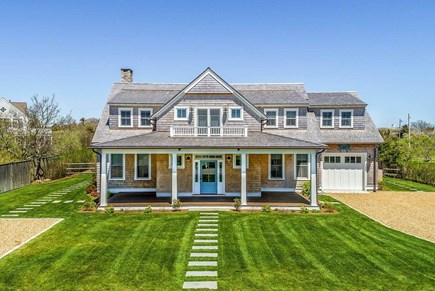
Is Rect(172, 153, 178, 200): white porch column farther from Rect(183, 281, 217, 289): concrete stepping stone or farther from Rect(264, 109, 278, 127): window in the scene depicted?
Rect(183, 281, 217, 289): concrete stepping stone

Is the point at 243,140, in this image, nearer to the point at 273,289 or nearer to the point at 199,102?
the point at 199,102

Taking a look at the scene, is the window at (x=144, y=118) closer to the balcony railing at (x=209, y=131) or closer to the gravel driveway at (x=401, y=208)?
the balcony railing at (x=209, y=131)

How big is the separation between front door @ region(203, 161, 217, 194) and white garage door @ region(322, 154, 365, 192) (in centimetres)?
901

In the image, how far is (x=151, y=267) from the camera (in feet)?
32.5

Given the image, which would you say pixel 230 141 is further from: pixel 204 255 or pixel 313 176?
pixel 204 255

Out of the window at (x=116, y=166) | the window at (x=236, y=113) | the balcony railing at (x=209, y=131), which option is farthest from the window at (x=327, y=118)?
the window at (x=116, y=166)

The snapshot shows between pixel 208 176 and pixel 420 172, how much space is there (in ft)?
72.9

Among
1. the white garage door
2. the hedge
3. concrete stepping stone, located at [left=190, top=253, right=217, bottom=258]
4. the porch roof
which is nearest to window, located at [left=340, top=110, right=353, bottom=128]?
the white garage door

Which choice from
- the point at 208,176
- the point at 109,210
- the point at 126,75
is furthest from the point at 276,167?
the point at 126,75

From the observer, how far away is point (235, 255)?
10.9 m

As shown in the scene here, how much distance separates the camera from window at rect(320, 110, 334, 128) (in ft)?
82.3

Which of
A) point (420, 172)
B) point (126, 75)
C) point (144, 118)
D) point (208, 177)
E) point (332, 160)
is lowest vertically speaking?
point (420, 172)

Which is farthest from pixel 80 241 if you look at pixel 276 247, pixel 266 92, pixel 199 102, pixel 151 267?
pixel 266 92

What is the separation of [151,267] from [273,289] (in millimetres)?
3844
